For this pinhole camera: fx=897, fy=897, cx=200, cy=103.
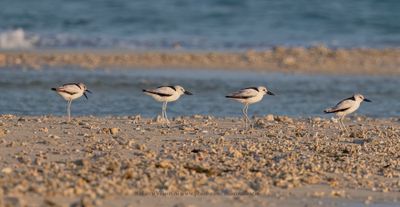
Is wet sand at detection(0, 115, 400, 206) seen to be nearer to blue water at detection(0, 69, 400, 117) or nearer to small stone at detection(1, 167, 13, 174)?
small stone at detection(1, 167, 13, 174)

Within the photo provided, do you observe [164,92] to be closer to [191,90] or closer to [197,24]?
[191,90]

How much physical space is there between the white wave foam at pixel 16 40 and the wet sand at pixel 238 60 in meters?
2.59

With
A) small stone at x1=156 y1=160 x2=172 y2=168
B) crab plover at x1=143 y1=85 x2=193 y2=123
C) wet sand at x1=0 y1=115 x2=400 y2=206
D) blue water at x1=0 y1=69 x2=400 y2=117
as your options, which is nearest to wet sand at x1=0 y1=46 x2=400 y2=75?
blue water at x1=0 y1=69 x2=400 y2=117

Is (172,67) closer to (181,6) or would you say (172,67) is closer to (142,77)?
(142,77)

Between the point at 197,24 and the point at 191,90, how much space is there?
1580 centimetres

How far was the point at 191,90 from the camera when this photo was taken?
822 inches

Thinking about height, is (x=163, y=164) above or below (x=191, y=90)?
above

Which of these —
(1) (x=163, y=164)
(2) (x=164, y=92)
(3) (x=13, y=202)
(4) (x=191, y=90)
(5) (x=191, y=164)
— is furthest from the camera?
(4) (x=191, y=90)

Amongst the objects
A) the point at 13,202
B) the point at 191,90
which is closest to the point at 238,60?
the point at 191,90

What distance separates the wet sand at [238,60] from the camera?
973 inches

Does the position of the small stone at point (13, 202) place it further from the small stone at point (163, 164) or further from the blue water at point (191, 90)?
the blue water at point (191, 90)

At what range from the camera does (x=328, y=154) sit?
1180 cm

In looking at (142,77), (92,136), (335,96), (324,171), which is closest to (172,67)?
(142,77)

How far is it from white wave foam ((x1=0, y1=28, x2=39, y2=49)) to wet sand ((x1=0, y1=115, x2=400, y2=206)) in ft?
55.4
